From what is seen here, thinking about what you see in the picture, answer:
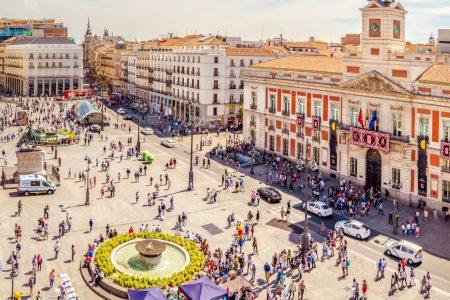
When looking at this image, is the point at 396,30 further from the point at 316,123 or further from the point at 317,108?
the point at 316,123

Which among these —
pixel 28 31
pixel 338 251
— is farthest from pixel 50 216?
pixel 28 31

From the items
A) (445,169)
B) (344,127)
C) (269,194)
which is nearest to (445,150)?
(445,169)

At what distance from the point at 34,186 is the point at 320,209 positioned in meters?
27.3

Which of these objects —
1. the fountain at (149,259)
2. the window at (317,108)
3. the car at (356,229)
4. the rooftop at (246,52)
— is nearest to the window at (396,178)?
the car at (356,229)

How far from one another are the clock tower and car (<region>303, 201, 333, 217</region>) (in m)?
16.1

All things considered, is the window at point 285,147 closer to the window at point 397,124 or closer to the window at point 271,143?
the window at point 271,143

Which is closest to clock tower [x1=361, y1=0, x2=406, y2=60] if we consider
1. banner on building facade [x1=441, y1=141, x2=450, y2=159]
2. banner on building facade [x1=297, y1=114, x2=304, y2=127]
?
banner on building facade [x1=441, y1=141, x2=450, y2=159]

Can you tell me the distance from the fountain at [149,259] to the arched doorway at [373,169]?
961 inches

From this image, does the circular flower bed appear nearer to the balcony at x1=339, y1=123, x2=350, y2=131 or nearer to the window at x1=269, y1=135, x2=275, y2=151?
the balcony at x1=339, y1=123, x2=350, y2=131

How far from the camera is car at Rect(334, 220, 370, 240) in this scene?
3891 centimetres

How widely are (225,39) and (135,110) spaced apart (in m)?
25.7

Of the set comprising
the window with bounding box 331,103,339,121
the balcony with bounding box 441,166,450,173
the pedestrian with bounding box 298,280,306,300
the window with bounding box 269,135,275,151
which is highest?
the window with bounding box 331,103,339,121

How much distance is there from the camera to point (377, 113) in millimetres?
49812

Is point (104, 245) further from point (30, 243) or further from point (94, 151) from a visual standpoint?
point (94, 151)
